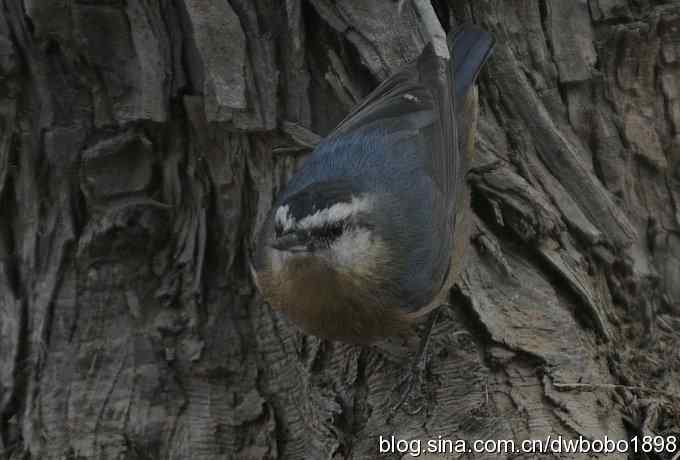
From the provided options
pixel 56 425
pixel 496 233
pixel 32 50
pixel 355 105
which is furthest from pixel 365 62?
pixel 56 425

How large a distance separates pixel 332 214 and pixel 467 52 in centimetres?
105

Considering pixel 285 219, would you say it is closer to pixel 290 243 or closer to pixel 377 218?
pixel 290 243

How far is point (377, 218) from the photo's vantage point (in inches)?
126

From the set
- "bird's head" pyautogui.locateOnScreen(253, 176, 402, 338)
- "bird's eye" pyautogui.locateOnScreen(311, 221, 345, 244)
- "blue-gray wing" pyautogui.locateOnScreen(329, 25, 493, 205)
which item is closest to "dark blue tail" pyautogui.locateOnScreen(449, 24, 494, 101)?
"blue-gray wing" pyautogui.locateOnScreen(329, 25, 493, 205)

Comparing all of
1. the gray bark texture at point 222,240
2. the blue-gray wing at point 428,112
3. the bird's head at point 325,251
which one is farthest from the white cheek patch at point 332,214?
the gray bark texture at point 222,240

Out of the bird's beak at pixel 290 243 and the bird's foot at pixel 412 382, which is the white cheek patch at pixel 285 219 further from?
the bird's foot at pixel 412 382

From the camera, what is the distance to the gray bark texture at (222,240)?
3.41 m

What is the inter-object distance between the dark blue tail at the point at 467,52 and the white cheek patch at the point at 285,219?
3.35 ft

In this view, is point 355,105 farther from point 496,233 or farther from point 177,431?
point 177,431

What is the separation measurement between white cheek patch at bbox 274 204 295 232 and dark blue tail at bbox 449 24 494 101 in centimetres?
102

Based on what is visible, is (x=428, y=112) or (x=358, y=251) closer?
Result: (x=358, y=251)

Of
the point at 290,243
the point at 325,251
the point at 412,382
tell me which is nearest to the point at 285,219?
the point at 290,243

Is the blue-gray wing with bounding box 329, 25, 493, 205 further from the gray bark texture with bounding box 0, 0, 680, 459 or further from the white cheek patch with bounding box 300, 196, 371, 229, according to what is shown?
the white cheek patch with bounding box 300, 196, 371, 229

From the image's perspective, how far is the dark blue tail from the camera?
3629 millimetres
